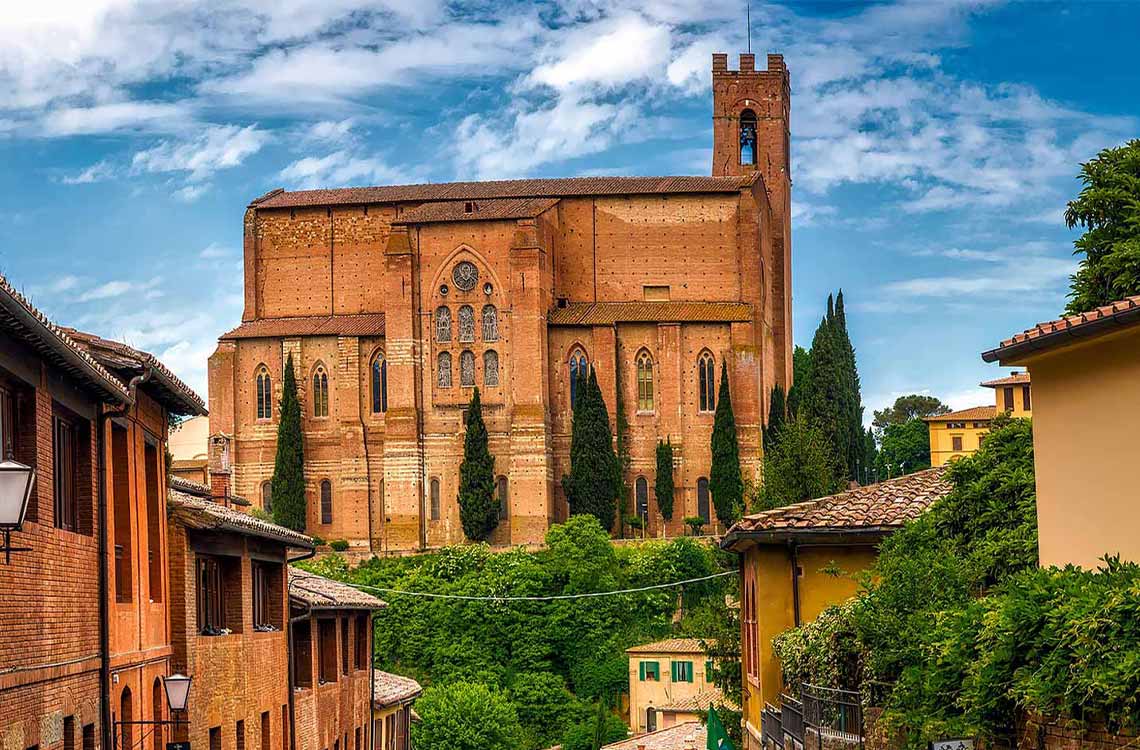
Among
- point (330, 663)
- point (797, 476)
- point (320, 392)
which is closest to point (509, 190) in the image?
point (320, 392)

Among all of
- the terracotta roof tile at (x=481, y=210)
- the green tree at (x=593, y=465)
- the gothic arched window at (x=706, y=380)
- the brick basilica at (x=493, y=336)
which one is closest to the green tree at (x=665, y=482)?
the brick basilica at (x=493, y=336)

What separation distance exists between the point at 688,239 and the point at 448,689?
3379 cm

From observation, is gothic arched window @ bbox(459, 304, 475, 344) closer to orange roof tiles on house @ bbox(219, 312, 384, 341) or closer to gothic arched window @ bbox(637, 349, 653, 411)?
orange roof tiles on house @ bbox(219, 312, 384, 341)

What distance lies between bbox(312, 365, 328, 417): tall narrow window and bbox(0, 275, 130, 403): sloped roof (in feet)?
244

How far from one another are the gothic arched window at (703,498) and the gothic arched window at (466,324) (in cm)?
1168

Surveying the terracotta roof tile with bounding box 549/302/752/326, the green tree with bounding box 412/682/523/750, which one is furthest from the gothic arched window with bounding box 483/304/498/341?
the green tree with bounding box 412/682/523/750

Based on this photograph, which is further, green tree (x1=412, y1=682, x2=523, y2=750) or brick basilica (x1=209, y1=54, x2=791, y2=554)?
brick basilica (x1=209, y1=54, x2=791, y2=554)

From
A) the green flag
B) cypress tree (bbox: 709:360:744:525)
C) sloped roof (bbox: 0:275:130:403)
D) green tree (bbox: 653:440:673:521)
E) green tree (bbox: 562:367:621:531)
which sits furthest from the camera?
green tree (bbox: 653:440:673:521)

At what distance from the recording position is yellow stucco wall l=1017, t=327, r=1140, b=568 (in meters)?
13.8

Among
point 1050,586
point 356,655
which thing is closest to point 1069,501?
point 1050,586

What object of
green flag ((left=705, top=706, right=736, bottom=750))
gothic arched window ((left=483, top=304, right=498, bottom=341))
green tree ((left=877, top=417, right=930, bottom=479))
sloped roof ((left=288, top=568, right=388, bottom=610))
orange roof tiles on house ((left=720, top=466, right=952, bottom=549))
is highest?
gothic arched window ((left=483, top=304, right=498, bottom=341))

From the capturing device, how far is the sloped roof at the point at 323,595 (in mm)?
28219

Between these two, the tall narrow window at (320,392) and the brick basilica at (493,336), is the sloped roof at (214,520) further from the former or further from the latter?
the tall narrow window at (320,392)

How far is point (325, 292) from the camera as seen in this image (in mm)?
93438
